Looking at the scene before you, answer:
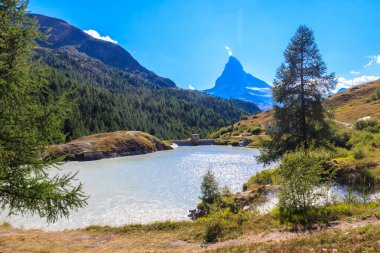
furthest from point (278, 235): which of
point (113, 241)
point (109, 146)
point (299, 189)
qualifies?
point (109, 146)

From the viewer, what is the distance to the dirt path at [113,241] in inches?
424

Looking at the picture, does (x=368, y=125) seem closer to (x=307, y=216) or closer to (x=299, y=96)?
(x=299, y=96)

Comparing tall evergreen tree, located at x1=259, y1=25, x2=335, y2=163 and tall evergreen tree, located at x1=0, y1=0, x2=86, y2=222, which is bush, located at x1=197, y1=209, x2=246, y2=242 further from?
tall evergreen tree, located at x1=259, y1=25, x2=335, y2=163

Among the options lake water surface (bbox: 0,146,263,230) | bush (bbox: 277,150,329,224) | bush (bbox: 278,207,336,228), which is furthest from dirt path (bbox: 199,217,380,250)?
lake water surface (bbox: 0,146,263,230)

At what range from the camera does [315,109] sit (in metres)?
27.3

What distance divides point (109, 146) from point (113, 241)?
64393 mm

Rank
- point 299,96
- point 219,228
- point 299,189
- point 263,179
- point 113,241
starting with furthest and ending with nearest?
point 263,179, point 299,96, point 113,241, point 299,189, point 219,228

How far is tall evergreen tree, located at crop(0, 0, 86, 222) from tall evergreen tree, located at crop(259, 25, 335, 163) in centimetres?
2230

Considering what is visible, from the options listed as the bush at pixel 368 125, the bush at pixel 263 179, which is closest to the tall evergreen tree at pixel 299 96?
the bush at pixel 263 179

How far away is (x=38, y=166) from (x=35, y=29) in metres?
5.55

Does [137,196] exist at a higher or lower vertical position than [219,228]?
lower

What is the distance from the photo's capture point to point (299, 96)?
92.2ft

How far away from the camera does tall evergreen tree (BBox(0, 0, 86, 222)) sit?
10008 millimetres

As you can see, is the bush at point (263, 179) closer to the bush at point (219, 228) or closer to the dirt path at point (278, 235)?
the bush at point (219, 228)
